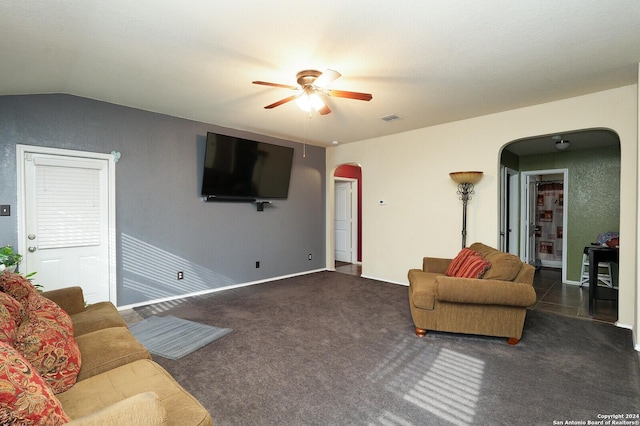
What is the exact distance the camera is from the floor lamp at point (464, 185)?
4.16 metres

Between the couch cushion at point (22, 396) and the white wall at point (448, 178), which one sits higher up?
the white wall at point (448, 178)

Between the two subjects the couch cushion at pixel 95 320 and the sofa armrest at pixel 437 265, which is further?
the sofa armrest at pixel 437 265

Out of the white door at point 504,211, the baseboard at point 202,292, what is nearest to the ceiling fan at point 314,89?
the baseboard at point 202,292

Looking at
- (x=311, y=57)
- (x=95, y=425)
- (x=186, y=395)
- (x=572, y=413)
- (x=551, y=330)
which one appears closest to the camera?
(x=95, y=425)

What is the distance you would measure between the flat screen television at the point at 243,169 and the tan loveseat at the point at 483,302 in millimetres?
3160

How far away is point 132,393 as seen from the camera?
4.64 feet

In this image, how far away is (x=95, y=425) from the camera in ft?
3.40

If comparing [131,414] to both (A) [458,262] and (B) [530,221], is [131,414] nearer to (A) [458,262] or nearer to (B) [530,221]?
(A) [458,262]

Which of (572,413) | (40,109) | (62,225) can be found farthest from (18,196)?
(572,413)

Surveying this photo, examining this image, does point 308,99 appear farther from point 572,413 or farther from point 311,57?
point 572,413

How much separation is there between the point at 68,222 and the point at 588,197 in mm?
7669

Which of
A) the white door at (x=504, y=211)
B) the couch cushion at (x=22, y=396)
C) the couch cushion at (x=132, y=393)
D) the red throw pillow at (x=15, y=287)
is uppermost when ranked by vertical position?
the white door at (x=504, y=211)

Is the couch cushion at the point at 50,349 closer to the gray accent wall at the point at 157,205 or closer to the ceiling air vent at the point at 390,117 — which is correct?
the gray accent wall at the point at 157,205

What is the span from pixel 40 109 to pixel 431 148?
4939mm
